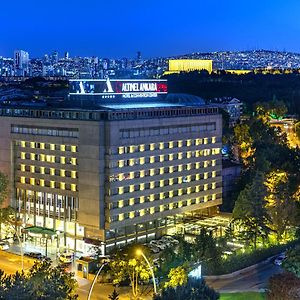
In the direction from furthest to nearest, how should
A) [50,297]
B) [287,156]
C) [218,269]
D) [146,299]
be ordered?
1. [287,156]
2. [218,269]
3. [146,299]
4. [50,297]

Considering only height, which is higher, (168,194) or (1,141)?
(1,141)

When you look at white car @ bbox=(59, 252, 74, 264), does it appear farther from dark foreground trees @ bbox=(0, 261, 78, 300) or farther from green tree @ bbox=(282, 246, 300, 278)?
green tree @ bbox=(282, 246, 300, 278)

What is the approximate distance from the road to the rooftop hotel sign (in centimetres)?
2075

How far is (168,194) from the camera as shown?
5816cm

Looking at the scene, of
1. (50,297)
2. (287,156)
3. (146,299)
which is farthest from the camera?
(287,156)

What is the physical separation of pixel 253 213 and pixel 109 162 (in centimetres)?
1397

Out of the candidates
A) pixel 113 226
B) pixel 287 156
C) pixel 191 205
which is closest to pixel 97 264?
pixel 113 226

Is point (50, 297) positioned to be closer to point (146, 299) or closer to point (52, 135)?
point (146, 299)

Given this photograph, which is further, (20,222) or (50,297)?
(20,222)

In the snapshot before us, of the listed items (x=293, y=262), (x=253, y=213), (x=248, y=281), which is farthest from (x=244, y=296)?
(x=253, y=213)

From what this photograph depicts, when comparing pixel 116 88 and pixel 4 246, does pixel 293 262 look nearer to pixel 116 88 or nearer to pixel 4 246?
pixel 116 88

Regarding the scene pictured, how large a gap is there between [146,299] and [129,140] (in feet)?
56.1

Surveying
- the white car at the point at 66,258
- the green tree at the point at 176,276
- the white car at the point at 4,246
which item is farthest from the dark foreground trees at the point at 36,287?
the white car at the point at 4,246

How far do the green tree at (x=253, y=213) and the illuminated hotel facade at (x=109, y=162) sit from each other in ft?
17.5
